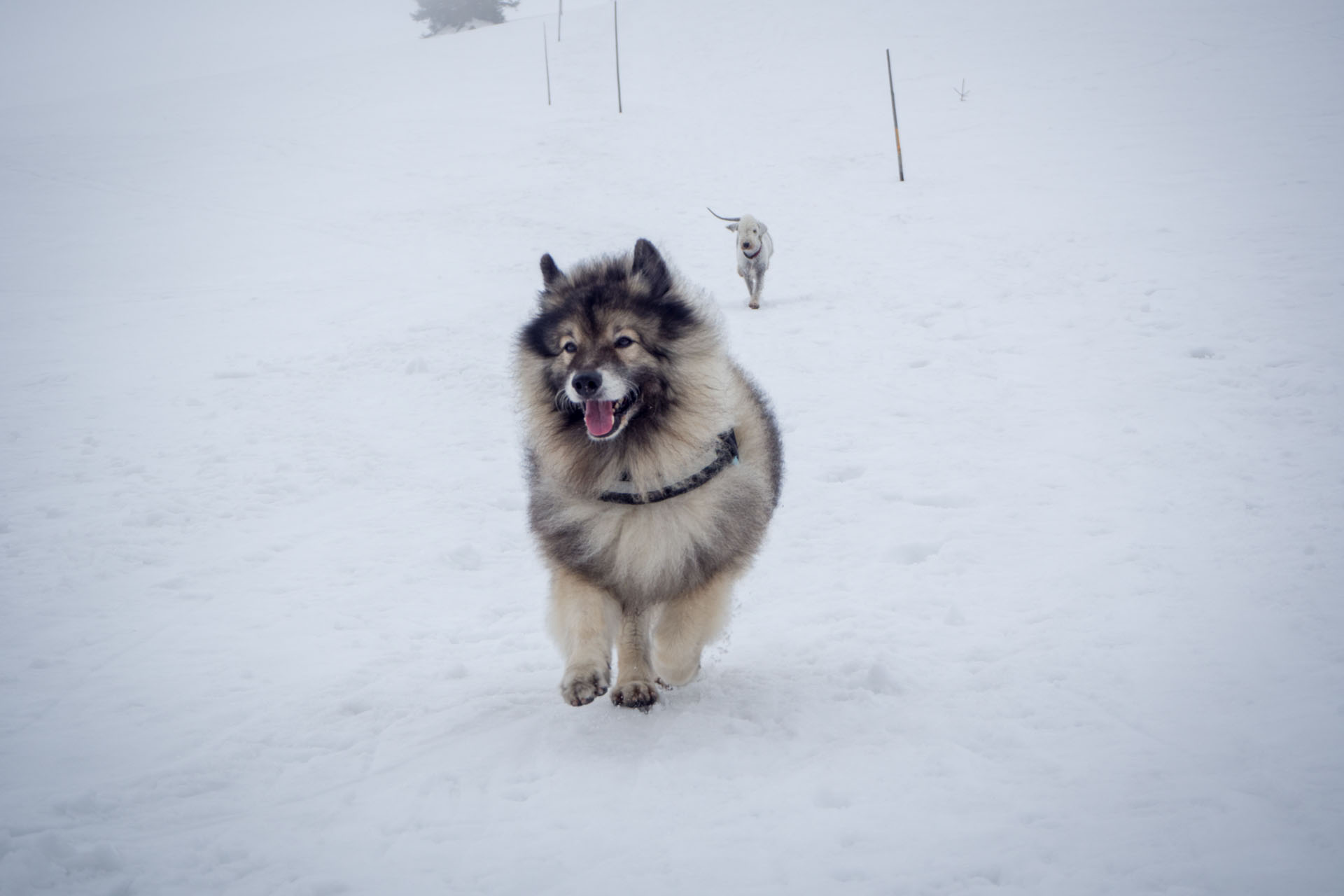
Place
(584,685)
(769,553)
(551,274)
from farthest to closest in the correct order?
(769,553) → (551,274) → (584,685)

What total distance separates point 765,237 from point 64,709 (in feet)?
30.6

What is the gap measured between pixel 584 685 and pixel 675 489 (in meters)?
0.82

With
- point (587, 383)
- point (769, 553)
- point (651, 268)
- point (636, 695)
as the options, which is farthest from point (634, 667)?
point (769, 553)

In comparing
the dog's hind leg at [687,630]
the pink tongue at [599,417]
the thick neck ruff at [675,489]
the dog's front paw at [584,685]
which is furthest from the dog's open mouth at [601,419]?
the dog's front paw at [584,685]

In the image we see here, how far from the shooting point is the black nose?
9.30ft

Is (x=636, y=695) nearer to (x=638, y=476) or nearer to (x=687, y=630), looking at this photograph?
(x=687, y=630)

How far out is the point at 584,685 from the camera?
2699mm

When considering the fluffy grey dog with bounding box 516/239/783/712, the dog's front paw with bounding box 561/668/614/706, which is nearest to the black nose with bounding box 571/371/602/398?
the fluffy grey dog with bounding box 516/239/783/712

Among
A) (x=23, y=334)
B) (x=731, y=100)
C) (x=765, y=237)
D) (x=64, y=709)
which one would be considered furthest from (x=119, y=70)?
(x=64, y=709)

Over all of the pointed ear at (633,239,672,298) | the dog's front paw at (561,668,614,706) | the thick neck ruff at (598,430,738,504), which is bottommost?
the dog's front paw at (561,668,614,706)

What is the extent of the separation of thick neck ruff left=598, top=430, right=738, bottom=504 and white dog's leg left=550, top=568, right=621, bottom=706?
0.36 m

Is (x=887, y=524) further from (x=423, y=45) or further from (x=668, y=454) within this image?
(x=423, y=45)

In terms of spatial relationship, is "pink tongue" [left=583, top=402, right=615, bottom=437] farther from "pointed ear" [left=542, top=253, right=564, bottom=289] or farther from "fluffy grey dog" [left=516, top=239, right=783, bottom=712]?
"pointed ear" [left=542, top=253, right=564, bottom=289]

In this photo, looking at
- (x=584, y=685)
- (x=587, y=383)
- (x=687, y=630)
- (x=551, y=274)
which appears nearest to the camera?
(x=584, y=685)
